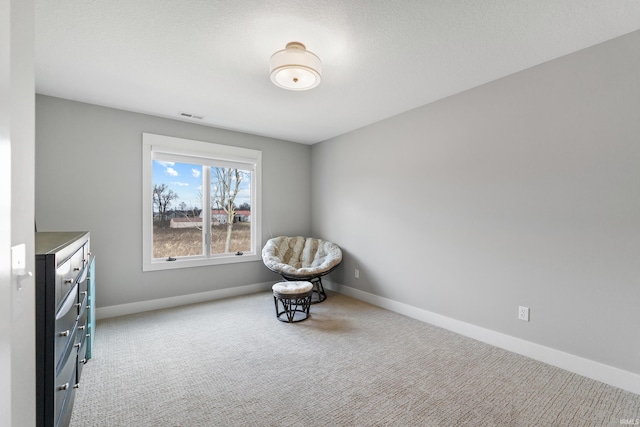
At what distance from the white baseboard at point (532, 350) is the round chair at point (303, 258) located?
0.91m

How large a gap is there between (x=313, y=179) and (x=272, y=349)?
10.1 feet

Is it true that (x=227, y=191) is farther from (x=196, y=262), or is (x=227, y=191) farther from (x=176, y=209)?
(x=196, y=262)

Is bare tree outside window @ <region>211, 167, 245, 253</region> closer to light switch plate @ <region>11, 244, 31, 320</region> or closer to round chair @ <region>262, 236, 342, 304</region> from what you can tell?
round chair @ <region>262, 236, 342, 304</region>

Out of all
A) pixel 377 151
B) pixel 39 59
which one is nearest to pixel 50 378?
pixel 39 59

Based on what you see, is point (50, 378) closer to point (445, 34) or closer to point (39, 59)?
point (39, 59)

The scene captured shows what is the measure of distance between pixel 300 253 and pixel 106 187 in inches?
104

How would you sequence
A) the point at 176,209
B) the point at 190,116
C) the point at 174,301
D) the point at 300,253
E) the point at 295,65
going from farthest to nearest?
the point at 300,253
the point at 176,209
the point at 174,301
the point at 190,116
the point at 295,65

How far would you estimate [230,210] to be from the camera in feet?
14.3

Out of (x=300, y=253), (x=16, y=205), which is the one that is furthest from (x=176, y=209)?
(x=16, y=205)

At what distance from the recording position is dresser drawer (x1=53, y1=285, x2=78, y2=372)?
1.13 meters

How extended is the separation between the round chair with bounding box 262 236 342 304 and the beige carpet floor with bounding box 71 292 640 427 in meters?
0.79

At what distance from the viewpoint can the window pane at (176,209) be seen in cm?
377

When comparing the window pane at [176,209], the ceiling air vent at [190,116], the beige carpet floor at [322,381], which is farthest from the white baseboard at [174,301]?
the ceiling air vent at [190,116]

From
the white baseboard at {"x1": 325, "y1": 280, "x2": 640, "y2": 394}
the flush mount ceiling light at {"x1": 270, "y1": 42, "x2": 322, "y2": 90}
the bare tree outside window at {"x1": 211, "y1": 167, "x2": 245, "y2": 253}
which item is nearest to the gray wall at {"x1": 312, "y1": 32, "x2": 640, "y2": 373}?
the white baseboard at {"x1": 325, "y1": 280, "x2": 640, "y2": 394}
